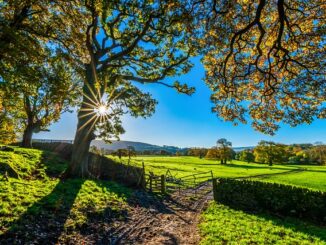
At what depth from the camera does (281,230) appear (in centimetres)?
1280

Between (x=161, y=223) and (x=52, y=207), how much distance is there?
5.63 metres

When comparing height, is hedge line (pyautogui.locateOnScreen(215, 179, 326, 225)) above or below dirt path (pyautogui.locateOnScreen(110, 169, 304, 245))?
above

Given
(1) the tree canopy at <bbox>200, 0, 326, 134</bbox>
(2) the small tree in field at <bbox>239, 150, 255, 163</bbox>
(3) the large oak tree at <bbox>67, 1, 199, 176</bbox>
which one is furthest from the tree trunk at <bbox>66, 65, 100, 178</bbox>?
(2) the small tree in field at <bbox>239, 150, 255, 163</bbox>

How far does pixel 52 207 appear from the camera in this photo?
11125mm

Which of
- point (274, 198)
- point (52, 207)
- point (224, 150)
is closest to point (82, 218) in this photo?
point (52, 207)

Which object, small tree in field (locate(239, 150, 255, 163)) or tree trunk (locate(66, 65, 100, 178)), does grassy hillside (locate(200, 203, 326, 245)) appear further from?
small tree in field (locate(239, 150, 255, 163))

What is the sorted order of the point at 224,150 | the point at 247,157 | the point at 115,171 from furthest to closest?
the point at 247,157 < the point at 224,150 < the point at 115,171

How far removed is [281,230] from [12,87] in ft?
50.0

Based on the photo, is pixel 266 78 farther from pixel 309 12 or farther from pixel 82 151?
pixel 82 151

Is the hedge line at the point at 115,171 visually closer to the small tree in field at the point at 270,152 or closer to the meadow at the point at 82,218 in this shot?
the meadow at the point at 82,218

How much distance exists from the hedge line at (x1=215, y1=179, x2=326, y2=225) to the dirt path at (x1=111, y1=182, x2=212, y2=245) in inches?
96.4

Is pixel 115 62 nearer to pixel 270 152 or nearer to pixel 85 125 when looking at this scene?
pixel 85 125

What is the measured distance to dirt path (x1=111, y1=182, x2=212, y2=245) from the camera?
10.1 m

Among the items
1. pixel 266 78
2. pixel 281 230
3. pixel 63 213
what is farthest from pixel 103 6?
pixel 281 230
